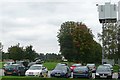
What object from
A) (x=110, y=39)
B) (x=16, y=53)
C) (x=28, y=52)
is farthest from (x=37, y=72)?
(x=28, y=52)

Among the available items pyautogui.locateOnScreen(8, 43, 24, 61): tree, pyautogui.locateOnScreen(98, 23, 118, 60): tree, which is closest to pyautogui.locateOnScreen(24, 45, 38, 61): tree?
pyautogui.locateOnScreen(8, 43, 24, 61): tree

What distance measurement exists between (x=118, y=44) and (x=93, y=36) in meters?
6.62

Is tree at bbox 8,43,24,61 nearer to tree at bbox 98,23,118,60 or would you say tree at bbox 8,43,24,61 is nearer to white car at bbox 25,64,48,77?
tree at bbox 98,23,118,60

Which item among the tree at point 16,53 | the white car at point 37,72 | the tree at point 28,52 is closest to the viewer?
the white car at point 37,72

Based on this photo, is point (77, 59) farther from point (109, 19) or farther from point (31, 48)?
point (31, 48)

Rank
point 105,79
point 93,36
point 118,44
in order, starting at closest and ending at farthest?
point 105,79, point 118,44, point 93,36

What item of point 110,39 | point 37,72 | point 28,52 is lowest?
point 37,72

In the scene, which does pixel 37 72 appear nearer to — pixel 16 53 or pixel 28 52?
pixel 16 53

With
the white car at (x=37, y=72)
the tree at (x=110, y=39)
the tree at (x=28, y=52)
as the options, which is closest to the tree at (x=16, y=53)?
the tree at (x=28, y=52)

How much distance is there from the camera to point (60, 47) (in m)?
94.0

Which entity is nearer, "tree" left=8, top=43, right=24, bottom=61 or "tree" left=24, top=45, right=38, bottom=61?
"tree" left=8, top=43, right=24, bottom=61

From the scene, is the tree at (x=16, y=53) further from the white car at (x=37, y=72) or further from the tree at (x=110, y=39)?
the white car at (x=37, y=72)

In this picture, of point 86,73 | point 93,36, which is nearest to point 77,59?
point 93,36

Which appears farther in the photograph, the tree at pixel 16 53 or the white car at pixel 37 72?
the tree at pixel 16 53
